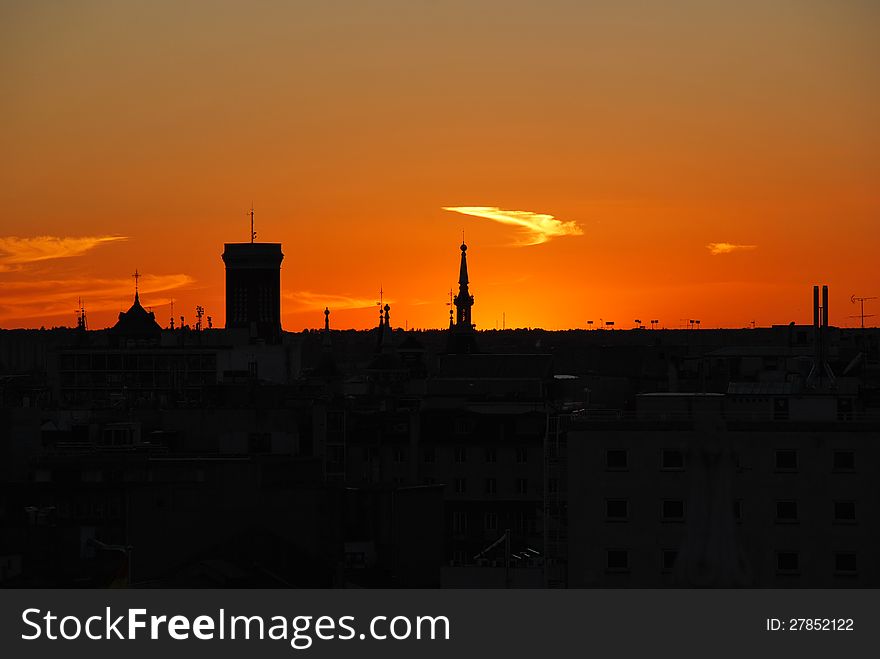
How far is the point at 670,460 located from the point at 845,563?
21.8ft

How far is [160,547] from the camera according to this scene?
80812 mm

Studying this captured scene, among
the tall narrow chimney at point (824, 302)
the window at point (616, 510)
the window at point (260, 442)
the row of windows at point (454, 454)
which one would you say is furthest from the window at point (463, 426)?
the window at point (616, 510)

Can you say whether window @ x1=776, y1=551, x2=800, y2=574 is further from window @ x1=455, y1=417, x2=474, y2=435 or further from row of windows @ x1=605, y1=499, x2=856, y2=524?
window @ x1=455, y1=417, x2=474, y2=435

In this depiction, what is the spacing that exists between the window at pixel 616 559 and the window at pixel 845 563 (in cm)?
690

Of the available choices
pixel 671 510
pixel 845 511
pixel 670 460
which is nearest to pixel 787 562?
pixel 845 511

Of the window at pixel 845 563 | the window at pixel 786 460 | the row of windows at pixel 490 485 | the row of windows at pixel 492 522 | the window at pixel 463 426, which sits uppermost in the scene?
the window at pixel 463 426

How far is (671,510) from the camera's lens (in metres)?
75.7

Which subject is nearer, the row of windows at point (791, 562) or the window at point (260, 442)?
the row of windows at point (791, 562)

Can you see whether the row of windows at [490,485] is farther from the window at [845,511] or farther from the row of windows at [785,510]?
the window at [845,511]

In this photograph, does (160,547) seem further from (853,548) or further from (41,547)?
(853,548)

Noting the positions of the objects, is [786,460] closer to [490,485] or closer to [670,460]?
[670,460]

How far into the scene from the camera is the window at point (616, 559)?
75.7 meters

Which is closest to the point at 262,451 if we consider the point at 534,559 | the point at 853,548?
the point at 534,559
